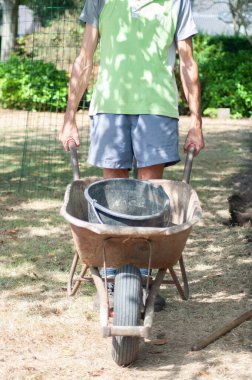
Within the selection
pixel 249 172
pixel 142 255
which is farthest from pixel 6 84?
pixel 142 255

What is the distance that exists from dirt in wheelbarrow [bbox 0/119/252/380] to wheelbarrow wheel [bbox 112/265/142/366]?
0.31 ft

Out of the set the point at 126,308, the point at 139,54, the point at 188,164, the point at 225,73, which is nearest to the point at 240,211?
the point at 188,164

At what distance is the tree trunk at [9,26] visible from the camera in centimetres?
1900

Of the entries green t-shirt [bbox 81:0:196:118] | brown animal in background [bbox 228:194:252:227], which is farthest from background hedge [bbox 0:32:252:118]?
green t-shirt [bbox 81:0:196:118]

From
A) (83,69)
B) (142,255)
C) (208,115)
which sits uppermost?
(83,69)

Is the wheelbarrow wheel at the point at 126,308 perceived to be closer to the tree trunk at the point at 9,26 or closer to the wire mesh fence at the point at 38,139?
the wire mesh fence at the point at 38,139

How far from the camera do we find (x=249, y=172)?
1066cm

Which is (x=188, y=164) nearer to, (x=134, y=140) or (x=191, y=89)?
(x=134, y=140)

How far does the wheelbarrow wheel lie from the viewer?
402 cm

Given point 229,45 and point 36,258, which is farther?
point 229,45

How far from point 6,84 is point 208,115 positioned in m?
4.22

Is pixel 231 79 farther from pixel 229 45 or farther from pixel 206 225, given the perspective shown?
pixel 206 225

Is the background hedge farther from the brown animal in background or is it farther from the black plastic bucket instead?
the black plastic bucket

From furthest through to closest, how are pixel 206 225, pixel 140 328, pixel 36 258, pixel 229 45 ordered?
pixel 229 45
pixel 206 225
pixel 36 258
pixel 140 328
